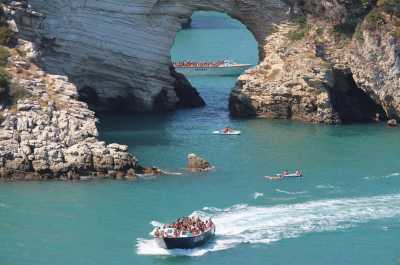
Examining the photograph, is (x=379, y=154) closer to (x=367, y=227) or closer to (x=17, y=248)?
(x=367, y=227)

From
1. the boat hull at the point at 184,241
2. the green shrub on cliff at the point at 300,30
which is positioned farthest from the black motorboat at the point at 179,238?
the green shrub on cliff at the point at 300,30

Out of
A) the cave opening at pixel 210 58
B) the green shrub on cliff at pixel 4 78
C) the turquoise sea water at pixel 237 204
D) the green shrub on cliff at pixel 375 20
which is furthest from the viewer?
the cave opening at pixel 210 58

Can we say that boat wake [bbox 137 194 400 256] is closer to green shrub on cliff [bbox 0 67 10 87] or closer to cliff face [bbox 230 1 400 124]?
green shrub on cliff [bbox 0 67 10 87]

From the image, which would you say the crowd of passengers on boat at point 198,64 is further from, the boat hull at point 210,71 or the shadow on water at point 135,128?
the shadow on water at point 135,128

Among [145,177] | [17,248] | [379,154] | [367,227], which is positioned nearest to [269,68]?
[379,154]

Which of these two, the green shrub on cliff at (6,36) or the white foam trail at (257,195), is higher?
the green shrub on cliff at (6,36)

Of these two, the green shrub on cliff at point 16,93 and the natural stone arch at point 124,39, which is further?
the natural stone arch at point 124,39
